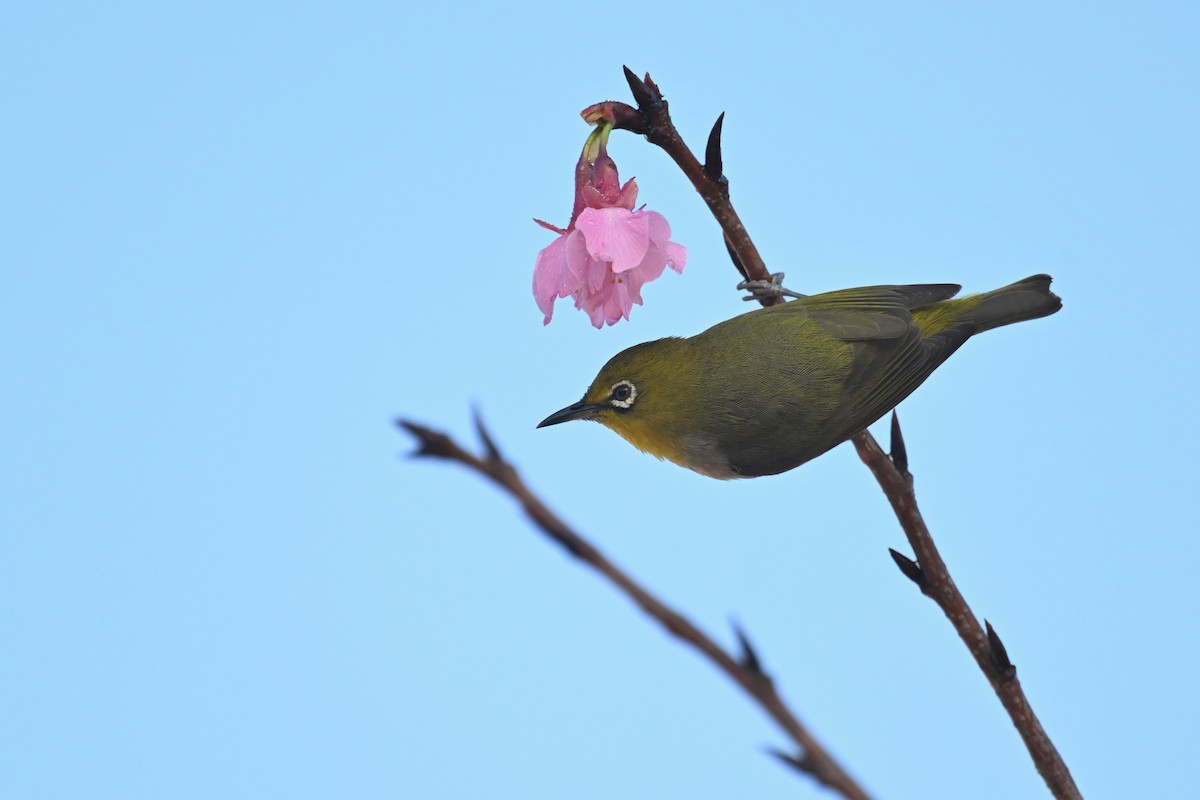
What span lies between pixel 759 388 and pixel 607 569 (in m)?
2.76

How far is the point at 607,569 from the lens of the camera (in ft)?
2.32

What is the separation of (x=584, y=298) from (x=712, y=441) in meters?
0.93

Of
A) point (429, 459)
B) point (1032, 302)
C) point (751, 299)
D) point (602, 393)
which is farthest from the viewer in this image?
point (1032, 302)

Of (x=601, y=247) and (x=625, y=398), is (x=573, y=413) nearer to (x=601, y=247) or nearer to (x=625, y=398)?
(x=625, y=398)

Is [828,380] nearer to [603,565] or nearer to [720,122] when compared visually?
[720,122]

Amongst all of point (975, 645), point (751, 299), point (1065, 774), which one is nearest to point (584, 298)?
point (751, 299)

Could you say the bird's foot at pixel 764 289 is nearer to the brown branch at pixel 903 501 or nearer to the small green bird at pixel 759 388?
the brown branch at pixel 903 501

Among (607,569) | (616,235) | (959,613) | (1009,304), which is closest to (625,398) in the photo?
(616,235)

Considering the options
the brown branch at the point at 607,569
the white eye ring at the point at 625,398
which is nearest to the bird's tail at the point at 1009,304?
the white eye ring at the point at 625,398

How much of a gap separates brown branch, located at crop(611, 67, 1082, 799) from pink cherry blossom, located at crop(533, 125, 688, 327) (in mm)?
112

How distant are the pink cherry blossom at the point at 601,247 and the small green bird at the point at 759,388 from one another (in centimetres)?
73

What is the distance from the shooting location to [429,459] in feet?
2.30

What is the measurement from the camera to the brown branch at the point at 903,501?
2449mm

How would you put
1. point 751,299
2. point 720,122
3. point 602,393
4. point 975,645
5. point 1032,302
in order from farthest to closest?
1. point 1032,302
2. point 602,393
3. point 751,299
4. point 975,645
5. point 720,122
